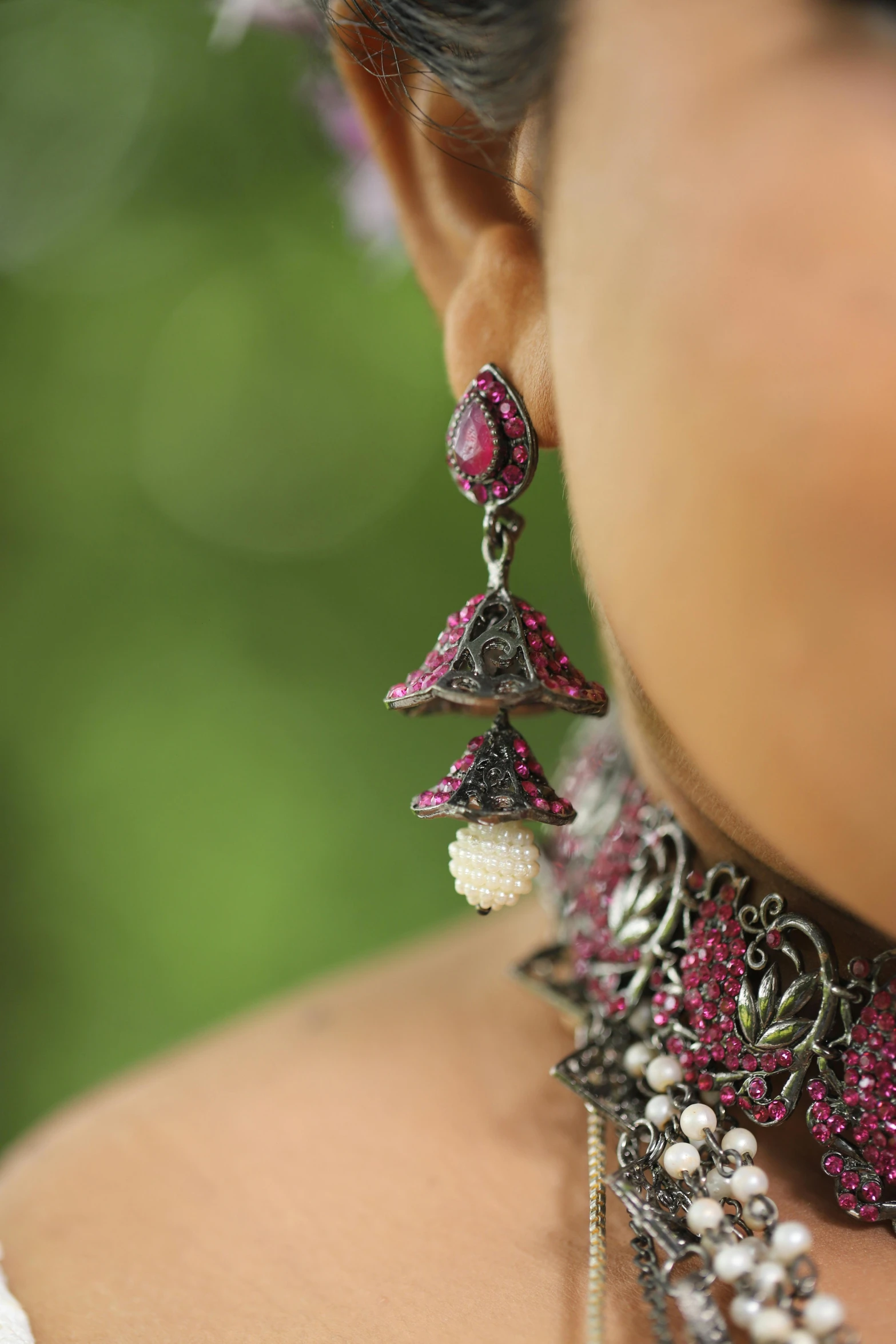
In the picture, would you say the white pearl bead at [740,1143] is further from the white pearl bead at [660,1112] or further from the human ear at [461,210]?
the human ear at [461,210]

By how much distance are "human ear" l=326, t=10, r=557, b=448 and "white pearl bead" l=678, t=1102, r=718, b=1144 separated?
15.0 inches

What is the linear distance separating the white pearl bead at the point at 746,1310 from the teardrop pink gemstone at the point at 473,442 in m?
0.44

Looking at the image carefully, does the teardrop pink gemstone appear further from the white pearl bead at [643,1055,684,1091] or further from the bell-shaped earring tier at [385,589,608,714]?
the white pearl bead at [643,1055,684,1091]

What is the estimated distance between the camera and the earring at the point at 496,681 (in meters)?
0.60

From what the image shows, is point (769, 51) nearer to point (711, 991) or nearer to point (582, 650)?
point (711, 991)

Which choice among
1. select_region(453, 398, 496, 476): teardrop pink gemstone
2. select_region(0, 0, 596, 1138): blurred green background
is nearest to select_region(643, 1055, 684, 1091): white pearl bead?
select_region(453, 398, 496, 476): teardrop pink gemstone

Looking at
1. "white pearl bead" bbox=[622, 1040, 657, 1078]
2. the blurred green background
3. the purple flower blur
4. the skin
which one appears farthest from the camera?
the blurred green background

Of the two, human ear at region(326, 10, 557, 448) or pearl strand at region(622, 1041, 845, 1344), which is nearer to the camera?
pearl strand at region(622, 1041, 845, 1344)

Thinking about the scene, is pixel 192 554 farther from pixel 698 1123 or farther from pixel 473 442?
pixel 698 1123

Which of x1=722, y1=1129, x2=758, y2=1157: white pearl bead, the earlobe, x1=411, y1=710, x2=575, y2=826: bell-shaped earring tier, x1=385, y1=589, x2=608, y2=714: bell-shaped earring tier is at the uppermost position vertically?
the earlobe

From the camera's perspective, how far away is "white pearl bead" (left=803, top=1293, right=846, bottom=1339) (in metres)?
0.47

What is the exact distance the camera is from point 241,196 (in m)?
1.83

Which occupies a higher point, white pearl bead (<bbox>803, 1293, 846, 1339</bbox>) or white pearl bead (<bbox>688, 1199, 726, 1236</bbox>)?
white pearl bead (<bbox>803, 1293, 846, 1339</bbox>)

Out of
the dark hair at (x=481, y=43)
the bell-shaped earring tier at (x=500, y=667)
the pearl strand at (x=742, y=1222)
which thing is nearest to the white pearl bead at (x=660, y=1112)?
the pearl strand at (x=742, y=1222)
